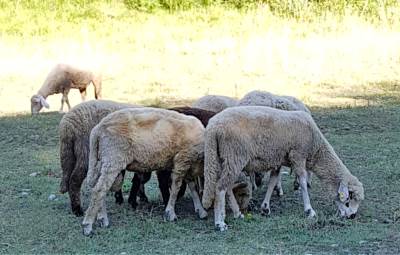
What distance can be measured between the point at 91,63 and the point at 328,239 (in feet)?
33.1

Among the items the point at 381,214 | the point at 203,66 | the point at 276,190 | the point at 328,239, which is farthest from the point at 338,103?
the point at 328,239

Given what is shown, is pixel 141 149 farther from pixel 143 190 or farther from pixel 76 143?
pixel 143 190

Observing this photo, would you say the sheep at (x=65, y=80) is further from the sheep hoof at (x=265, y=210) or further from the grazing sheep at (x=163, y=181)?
the sheep hoof at (x=265, y=210)

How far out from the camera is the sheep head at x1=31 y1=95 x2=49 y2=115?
14.9 meters

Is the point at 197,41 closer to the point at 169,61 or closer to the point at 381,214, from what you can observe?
the point at 169,61

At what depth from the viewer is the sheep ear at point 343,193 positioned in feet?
25.4

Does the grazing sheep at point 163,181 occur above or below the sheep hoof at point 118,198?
above

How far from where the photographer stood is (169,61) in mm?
18609

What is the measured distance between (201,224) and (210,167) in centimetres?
59

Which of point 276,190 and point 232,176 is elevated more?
point 232,176

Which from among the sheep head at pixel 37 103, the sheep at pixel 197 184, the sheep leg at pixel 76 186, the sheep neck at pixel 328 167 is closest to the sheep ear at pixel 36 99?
the sheep head at pixel 37 103

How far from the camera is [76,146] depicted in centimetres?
809

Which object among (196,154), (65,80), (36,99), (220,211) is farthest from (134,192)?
(65,80)

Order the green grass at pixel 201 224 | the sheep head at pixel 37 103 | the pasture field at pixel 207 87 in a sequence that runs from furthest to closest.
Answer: the sheep head at pixel 37 103
the pasture field at pixel 207 87
the green grass at pixel 201 224
